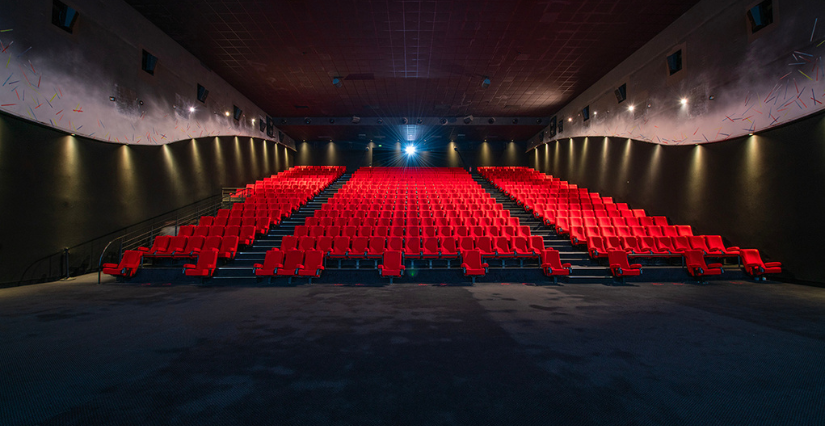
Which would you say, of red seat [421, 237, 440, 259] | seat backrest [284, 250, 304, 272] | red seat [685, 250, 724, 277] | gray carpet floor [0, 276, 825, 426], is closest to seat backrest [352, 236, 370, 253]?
seat backrest [284, 250, 304, 272]

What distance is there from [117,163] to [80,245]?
1759 mm

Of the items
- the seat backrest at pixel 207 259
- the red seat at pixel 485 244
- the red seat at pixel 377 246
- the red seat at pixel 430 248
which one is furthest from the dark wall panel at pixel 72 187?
the red seat at pixel 485 244

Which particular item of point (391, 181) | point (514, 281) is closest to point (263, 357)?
point (514, 281)

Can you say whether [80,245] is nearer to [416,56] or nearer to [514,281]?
[514,281]

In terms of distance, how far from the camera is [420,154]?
19.5 metres

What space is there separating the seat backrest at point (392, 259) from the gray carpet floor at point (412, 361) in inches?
49.6

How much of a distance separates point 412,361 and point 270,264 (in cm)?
401

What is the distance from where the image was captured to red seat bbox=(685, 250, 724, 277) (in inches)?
215

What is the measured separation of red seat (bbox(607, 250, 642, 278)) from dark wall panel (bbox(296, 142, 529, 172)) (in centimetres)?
1265

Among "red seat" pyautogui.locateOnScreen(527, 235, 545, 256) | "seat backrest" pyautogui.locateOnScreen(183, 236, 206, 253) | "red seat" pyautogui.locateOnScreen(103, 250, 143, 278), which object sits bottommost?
"red seat" pyautogui.locateOnScreen(103, 250, 143, 278)

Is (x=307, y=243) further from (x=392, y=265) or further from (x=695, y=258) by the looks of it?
(x=695, y=258)

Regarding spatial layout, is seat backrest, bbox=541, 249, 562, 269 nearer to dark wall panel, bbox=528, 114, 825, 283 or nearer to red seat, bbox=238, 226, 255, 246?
dark wall panel, bbox=528, 114, 825, 283

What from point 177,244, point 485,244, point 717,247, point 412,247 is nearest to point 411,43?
point 412,247

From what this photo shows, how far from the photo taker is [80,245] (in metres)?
5.99
